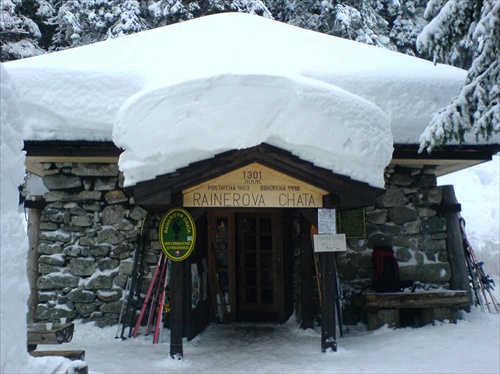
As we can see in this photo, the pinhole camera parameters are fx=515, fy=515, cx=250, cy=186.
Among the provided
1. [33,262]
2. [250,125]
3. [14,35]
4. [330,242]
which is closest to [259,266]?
[330,242]

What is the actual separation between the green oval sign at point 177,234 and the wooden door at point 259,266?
96.9 inches

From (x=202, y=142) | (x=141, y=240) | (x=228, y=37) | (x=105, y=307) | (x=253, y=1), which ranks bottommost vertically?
(x=105, y=307)

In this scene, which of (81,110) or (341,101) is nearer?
(341,101)

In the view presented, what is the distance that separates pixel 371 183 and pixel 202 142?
195 centimetres

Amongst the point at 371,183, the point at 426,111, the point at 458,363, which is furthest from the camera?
the point at 426,111

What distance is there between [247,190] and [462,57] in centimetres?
267

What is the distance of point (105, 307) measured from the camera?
729 centimetres

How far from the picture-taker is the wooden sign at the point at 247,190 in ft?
19.0

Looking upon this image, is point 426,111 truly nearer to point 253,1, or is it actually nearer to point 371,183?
point 371,183

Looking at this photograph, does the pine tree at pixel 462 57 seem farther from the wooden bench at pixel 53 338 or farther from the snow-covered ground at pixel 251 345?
the wooden bench at pixel 53 338

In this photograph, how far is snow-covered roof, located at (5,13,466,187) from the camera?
578 cm

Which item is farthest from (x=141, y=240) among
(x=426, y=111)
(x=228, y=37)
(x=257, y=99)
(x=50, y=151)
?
(x=426, y=111)

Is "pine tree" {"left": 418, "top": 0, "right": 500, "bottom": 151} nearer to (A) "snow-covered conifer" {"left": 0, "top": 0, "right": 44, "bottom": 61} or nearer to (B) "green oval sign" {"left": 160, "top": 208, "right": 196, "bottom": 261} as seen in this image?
(B) "green oval sign" {"left": 160, "top": 208, "right": 196, "bottom": 261}

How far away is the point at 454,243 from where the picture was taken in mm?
7762
